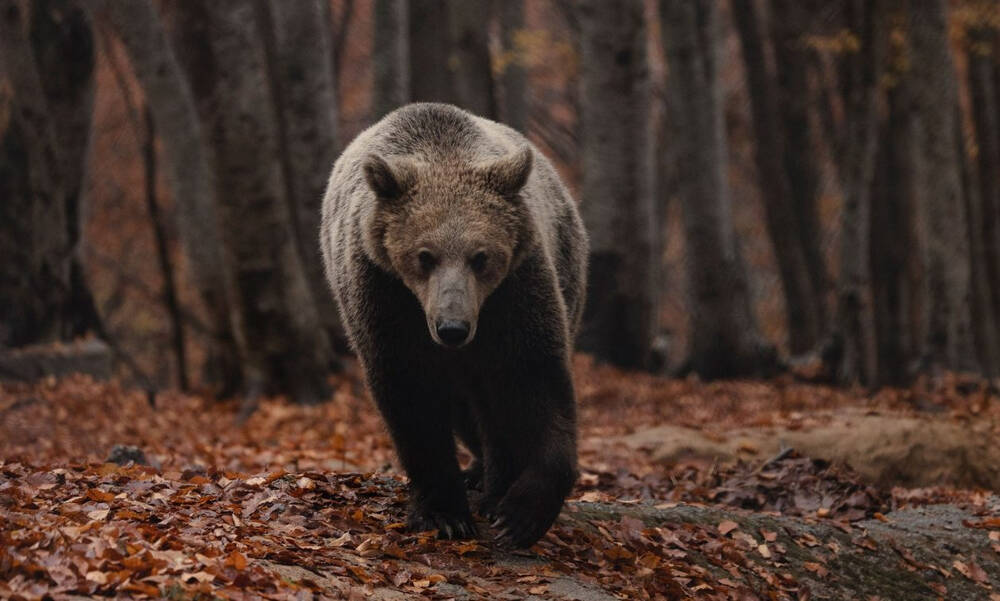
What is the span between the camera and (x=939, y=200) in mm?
14961

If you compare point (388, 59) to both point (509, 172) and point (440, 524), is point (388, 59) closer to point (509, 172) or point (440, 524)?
point (509, 172)

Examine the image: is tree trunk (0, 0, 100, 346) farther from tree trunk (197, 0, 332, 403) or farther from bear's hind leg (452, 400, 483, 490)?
bear's hind leg (452, 400, 483, 490)

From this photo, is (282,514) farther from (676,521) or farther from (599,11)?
(599,11)

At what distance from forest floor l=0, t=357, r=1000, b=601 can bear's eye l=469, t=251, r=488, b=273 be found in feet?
5.08

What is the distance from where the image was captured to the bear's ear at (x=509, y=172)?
629cm

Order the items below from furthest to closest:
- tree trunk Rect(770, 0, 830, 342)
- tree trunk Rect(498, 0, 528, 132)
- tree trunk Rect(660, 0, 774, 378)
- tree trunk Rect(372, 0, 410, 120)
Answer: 1. tree trunk Rect(498, 0, 528, 132)
2. tree trunk Rect(770, 0, 830, 342)
3. tree trunk Rect(372, 0, 410, 120)
4. tree trunk Rect(660, 0, 774, 378)

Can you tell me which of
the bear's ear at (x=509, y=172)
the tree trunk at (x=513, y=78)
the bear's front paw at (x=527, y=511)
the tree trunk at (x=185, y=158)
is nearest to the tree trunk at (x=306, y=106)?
the tree trunk at (x=185, y=158)

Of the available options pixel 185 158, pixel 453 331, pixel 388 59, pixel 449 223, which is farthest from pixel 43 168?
pixel 453 331

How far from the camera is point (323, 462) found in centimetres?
998

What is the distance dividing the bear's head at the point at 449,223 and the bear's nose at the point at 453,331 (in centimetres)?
A: 13

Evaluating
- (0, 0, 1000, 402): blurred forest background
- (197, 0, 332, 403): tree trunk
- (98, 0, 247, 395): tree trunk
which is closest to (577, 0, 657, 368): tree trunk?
(0, 0, 1000, 402): blurred forest background

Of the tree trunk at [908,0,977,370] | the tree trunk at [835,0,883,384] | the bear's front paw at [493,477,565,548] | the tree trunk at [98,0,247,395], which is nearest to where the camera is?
the bear's front paw at [493,477,565,548]

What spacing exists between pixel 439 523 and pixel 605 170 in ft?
33.5

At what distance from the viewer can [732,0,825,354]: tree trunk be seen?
1870 centimetres
